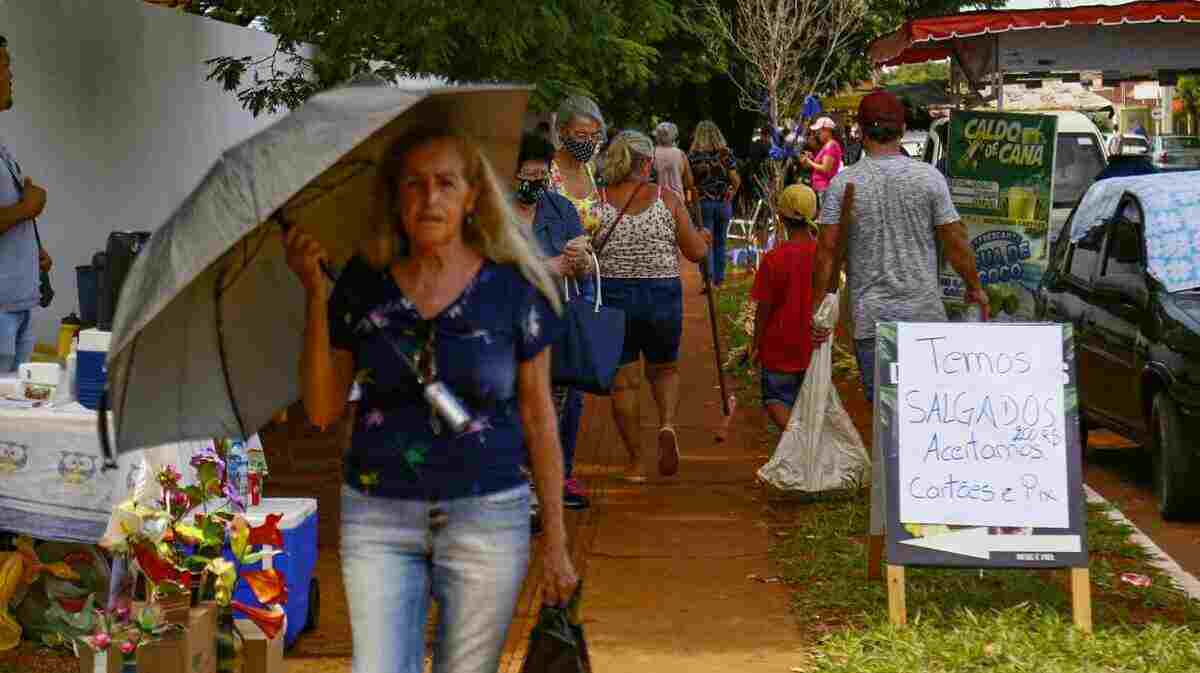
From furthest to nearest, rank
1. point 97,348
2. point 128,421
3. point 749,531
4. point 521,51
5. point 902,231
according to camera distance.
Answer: point 521,51
point 749,531
point 902,231
point 97,348
point 128,421

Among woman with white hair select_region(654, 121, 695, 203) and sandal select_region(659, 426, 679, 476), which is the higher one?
woman with white hair select_region(654, 121, 695, 203)

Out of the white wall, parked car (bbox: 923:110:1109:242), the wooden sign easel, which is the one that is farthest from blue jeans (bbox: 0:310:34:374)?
parked car (bbox: 923:110:1109:242)

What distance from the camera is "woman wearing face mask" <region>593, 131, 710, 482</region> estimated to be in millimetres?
9820

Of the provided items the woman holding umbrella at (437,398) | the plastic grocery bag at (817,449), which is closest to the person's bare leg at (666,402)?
the plastic grocery bag at (817,449)

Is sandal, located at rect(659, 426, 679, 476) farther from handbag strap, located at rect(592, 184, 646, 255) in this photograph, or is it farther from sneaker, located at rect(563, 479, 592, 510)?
handbag strap, located at rect(592, 184, 646, 255)

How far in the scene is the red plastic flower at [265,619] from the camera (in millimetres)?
6199

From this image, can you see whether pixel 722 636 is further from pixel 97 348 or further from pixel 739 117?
pixel 739 117

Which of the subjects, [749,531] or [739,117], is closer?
[749,531]

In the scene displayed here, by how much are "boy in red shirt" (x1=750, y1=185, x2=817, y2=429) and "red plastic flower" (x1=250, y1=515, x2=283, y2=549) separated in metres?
4.37

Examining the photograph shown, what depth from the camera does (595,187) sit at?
9703mm

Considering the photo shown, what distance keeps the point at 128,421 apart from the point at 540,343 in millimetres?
896

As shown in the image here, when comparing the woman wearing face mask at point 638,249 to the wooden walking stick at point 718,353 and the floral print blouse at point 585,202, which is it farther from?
the wooden walking stick at point 718,353

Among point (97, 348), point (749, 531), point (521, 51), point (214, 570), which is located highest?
point (521, 51)

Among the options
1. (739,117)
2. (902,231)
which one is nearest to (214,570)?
(902,231)
